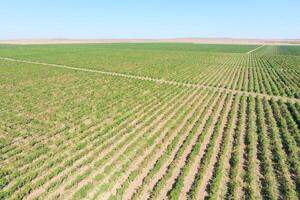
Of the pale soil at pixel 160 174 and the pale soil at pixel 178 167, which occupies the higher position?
the pale soil at pixel 178 167

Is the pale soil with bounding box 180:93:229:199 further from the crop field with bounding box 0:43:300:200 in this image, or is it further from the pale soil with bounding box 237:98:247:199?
the pale soil with bounding box 237:98:247:199

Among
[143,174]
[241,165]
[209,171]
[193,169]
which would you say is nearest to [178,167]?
[193,169]

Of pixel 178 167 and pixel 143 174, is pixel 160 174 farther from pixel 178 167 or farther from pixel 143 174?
pixel 178 167

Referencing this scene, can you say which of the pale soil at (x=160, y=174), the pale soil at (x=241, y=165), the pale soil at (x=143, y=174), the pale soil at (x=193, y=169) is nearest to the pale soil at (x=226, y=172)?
the pale soil at (x=241, y=165)

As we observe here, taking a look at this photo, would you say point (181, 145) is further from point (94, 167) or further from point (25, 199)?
point (25, 199)

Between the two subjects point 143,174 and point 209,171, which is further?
point 209,171

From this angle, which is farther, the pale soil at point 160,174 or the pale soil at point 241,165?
the pale soil at point 241,165

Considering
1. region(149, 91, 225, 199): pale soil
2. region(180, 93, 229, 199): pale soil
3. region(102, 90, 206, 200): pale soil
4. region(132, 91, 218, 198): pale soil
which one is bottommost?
region(102, 90, 206, 200): pale soil

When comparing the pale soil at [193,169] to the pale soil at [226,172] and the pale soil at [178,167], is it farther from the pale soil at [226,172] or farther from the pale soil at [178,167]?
the pale soil at [226,172]

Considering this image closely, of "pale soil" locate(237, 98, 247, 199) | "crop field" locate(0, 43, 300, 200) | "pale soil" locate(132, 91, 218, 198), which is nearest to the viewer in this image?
"pale soil" locate(132, 91, 218, 198)

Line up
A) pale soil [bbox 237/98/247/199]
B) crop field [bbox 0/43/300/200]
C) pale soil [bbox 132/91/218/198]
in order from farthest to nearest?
crop field [bbox 0/43/300/200], pale soil [bbox 237/98/247/199], pale soil [bbox 132/91/218/198]

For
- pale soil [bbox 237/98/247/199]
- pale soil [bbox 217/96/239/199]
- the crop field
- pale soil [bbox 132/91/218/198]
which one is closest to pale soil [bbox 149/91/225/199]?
the crop field

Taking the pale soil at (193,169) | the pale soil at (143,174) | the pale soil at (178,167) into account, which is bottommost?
the pale soil at (143,174)

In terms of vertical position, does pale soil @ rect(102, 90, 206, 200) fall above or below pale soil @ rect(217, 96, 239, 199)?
below
